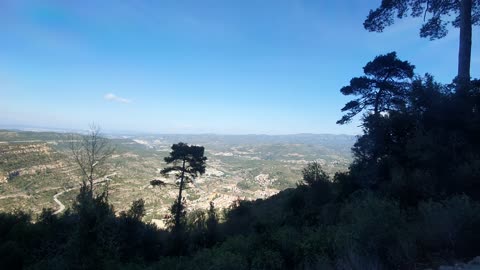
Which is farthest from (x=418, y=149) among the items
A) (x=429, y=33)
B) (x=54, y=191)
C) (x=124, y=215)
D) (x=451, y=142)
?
(x=54, y=191)

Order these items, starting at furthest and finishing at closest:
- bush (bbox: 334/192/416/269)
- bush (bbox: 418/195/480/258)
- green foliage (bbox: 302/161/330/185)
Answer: green foliage (bbox: 302/161/330/185), bush (bbox: 418/195/480/258), bush (bbox: 334/192/416/269)

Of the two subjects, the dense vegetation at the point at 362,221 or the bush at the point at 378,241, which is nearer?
the bush at the point at 378,241

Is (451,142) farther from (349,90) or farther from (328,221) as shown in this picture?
(349,90)

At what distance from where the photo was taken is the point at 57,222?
1073 cm

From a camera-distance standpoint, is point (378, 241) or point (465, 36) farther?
point (465, 36)

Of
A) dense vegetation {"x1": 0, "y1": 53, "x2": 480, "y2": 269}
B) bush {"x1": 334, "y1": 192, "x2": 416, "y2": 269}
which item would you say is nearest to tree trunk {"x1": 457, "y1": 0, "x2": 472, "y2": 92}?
dense vegetation {"x1": 0, "y1": 53, "x2": 480, "y2": 269}

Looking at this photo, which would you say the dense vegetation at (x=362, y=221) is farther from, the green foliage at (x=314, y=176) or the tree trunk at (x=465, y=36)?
the tree trunk at (x=465, y=36)

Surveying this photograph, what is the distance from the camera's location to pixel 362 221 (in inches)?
186

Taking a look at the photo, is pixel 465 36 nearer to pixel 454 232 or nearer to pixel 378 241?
pixel 454 232

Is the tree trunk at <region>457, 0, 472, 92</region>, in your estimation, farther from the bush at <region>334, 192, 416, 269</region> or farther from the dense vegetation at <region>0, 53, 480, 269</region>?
the bush at <region>334, 192, 416, 269</region>

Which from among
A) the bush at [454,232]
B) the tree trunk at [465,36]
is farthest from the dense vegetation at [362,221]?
the tree trunk at [465,36]

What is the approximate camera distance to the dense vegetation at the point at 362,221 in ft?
14.8

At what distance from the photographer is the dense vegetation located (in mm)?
4504

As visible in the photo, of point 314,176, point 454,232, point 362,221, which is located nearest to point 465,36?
point 314,176
